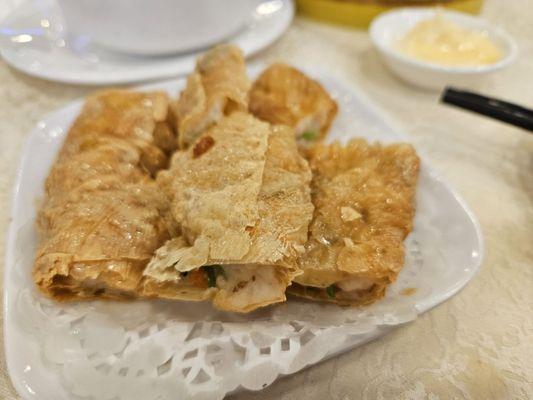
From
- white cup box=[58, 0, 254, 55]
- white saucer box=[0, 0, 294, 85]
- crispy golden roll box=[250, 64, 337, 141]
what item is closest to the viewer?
crispy golden roll box=[250, 64, 337, 141]

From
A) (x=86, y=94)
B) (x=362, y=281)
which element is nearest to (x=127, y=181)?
(x=362, y=281)

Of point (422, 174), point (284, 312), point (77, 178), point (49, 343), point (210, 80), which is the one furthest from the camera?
point (210, 80)

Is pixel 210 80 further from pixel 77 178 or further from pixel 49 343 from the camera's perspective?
pixel 49 343

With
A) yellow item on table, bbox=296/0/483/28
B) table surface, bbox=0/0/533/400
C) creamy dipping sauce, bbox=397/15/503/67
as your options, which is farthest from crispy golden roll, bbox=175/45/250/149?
yellow item on table, bbox=296/0/483/28

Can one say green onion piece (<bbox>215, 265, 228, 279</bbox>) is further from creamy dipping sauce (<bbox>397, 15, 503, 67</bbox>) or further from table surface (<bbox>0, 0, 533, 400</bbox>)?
creamy dipping sauce (<bbox>397, 15, 503, 67</bbox>)

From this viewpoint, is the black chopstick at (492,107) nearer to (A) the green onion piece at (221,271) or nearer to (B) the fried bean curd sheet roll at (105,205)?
(B) the fried bean curd sheet roll at (105,205)

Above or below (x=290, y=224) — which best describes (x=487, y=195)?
below

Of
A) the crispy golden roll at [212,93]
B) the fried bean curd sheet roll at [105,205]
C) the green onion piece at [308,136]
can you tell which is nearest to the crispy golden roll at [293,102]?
the green onion piece at [308,136]
